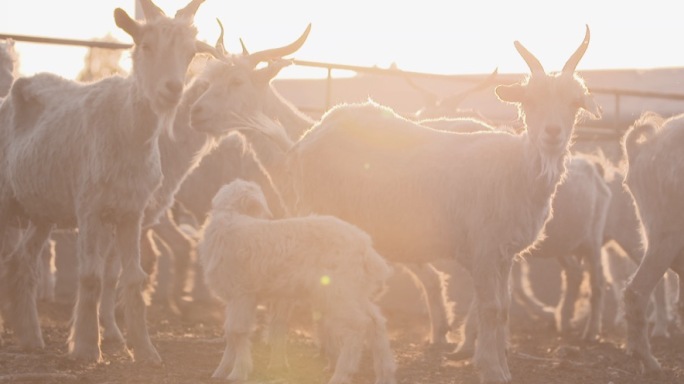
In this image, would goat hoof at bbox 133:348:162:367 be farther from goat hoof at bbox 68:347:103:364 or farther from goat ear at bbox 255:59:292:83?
goat ear at bbox 255:59:292:83

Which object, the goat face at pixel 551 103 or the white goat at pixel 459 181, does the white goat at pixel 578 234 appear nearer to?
the white goat at pixel 459 181

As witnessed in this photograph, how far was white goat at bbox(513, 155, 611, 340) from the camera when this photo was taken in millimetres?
12711

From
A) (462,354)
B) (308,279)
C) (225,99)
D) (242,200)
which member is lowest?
(462,354)

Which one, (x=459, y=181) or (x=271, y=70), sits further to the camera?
(x=271, y=70)

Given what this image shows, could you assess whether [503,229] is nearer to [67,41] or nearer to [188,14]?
[188,14]

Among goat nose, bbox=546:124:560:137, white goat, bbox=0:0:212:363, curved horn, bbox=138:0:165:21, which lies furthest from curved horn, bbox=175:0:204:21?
goat nose, bbox=546:124:560:137

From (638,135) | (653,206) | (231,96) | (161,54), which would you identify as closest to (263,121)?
(231,96)

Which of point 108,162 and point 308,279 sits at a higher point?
point 108,162

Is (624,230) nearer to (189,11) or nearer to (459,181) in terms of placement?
(459,181)

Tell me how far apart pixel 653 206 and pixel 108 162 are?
14.8 ft

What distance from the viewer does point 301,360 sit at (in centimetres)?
892

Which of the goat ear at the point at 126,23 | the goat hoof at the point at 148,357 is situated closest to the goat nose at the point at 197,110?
the goat ear at the point at 126,23

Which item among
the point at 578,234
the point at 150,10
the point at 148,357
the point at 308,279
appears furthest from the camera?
the point at 578,234

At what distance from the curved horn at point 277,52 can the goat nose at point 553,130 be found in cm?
288
